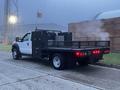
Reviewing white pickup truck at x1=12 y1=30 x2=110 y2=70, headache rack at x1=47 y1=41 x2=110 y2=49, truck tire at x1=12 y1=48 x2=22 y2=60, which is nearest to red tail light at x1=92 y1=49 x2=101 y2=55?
white pickup truck at x1=12 y1=30 x2=110 y2=70

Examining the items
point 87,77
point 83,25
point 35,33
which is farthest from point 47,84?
point 83,25

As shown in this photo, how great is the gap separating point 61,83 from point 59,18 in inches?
860

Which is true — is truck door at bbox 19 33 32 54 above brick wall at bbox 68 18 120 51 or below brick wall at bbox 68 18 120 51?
below

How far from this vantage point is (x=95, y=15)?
1026 inches

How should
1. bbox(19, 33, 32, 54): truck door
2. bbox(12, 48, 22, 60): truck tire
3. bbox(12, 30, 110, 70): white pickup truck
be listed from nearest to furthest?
bbox(12, 30, 110, 70): white pickup truck
bbox(19, 33, 32, 54): truck door
bbox(12, 48, 22, 60): truck tire

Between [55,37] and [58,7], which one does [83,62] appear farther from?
[58,7]

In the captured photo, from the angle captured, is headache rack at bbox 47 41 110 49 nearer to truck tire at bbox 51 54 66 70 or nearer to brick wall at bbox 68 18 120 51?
truck tire at bbox 51 54 66 70

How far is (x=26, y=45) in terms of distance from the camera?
11.2 m

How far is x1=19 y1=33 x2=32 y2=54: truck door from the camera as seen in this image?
10856mm

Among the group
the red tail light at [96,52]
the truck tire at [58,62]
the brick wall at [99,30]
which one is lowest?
the truck tire at [58,62]

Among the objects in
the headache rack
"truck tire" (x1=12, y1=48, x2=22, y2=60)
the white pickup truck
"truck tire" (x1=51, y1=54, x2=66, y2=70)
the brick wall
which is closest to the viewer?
the white pickup truck

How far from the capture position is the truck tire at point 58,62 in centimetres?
879

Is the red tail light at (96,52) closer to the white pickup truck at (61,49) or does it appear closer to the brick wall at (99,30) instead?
the white pickup truck at (61,49)

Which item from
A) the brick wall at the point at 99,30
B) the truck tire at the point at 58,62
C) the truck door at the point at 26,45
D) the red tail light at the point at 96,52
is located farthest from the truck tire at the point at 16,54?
the brick wall at the point at 99,30
